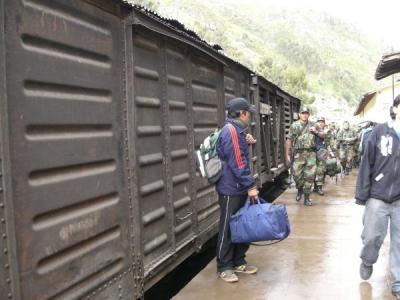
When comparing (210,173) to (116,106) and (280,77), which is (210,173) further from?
(280,77)

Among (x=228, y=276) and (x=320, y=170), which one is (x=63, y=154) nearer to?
(x=228, y=276)

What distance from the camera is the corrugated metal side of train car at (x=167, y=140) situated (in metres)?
3.75

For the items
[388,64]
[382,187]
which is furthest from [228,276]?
[388,64]

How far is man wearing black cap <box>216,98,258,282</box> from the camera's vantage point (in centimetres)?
423

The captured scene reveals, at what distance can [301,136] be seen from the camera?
347 inches

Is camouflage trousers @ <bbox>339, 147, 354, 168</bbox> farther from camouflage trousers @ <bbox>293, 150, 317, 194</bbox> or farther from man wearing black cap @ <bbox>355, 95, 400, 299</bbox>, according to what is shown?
man wearing black cap @ <bbox>355, 95, 400, 299</bbox>

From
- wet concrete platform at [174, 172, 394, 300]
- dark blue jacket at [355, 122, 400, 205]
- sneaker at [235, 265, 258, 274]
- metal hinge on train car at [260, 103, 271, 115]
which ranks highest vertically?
metal hinge on train car at [260, 103, 271, 115]

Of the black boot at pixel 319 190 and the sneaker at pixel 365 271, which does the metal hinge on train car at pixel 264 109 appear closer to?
the black boot at pixel 319 190

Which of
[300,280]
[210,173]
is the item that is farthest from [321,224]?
[210,173]

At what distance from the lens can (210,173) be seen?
170 inches

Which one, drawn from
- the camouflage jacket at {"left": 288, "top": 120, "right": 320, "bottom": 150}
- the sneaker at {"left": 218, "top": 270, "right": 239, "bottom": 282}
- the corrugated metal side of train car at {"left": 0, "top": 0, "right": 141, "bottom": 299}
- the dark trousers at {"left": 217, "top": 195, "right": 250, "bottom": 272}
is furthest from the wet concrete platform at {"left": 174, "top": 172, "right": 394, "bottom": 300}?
the camouflage jacket at {"left": 288, "top": 120, "right": 320, "bottom": 150}

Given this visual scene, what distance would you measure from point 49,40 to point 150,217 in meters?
1.73

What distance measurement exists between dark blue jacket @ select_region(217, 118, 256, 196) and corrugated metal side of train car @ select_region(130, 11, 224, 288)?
0.47m

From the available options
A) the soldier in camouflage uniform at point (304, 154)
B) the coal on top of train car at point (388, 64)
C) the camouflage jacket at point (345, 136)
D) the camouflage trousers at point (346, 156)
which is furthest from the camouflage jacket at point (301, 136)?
the camouflage jacket at point (345, 136)
